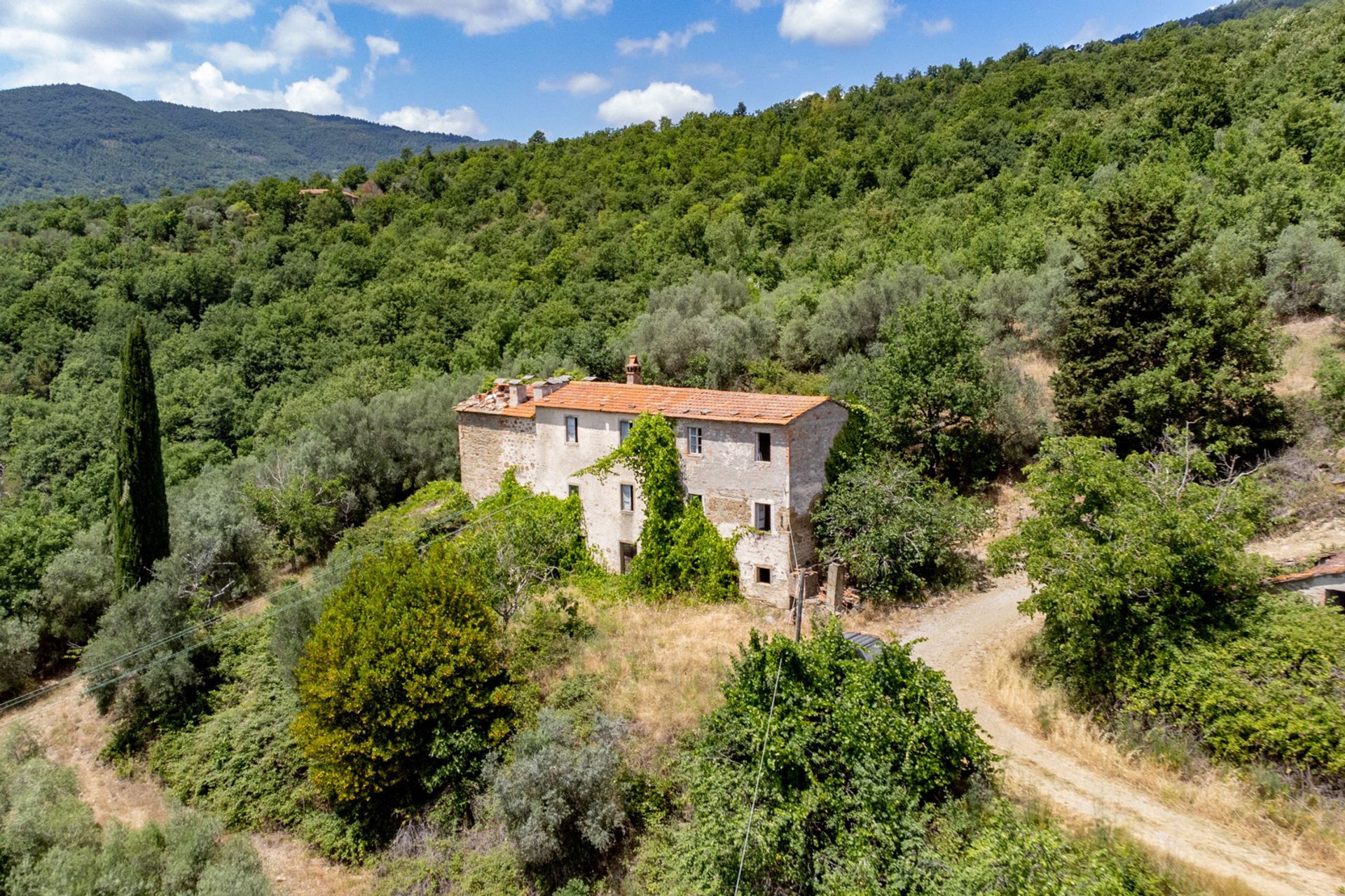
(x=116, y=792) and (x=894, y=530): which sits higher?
(x=894, y=530)

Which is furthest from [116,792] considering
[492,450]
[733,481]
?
[733,481]

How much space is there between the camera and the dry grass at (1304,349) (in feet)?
74.2

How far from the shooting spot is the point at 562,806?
527 inches

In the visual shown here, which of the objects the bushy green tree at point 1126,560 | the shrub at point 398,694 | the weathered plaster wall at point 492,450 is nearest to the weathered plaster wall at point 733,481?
the weathered plaster wall at point 492,450

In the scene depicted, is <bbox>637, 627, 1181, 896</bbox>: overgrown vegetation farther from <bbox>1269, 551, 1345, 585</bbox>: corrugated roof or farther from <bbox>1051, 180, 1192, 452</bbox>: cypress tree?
<bbox>1051, 180, 1192, 452</bbox>: cypress tree

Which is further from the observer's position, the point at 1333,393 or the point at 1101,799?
the point at 1333,393

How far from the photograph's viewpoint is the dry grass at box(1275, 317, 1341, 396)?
74.2ft

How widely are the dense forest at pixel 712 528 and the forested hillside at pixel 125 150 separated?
104m

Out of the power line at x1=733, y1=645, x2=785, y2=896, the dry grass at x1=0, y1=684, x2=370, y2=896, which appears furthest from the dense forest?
the dry grass at x1=0, y1=684, x2=370, y2=896

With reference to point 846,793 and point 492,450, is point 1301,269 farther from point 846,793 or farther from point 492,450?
point 492,450

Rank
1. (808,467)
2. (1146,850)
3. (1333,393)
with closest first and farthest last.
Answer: (1146,850) → (1333,393) → (808,467)

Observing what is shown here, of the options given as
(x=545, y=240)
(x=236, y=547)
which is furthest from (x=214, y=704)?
(x=545, y=240)

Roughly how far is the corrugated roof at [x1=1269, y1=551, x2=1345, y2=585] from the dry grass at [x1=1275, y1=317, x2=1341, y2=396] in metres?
10.3

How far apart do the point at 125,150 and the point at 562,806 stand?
7796 inches
